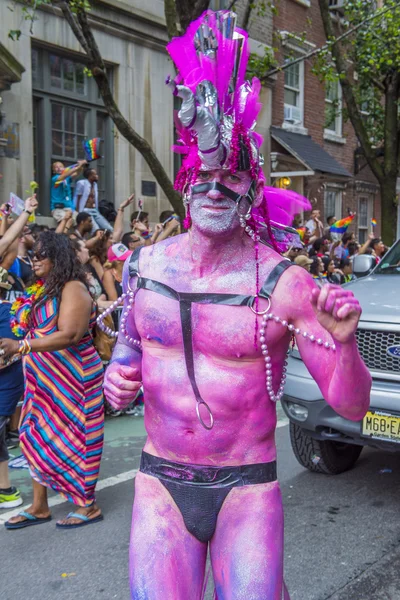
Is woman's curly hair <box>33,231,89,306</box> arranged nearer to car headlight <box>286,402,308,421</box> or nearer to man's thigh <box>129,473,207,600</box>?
car headlight <box>286,402,308,421</box>

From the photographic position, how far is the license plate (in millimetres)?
4445

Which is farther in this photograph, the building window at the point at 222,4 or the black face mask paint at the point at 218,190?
the building window at the point at 222,4

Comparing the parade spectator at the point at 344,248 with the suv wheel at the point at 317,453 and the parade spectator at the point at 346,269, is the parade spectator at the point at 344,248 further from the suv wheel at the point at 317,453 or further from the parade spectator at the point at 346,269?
the suv wheel at the point at 317,453

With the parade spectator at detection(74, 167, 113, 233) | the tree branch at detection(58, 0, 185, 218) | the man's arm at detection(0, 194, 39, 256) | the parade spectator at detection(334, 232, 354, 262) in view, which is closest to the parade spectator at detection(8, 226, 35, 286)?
the man's arm at detection(0, 194, 39, 256)

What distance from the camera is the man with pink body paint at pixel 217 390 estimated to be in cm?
210

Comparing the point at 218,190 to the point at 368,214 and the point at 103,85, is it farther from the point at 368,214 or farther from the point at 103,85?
the point at 368,214

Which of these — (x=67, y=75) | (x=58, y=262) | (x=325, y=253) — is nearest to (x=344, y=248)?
(x=325, y=253)

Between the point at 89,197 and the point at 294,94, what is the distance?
10.1m

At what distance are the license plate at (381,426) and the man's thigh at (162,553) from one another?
253cm

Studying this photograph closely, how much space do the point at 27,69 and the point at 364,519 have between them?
8864mm

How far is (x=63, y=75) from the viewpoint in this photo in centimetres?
1202

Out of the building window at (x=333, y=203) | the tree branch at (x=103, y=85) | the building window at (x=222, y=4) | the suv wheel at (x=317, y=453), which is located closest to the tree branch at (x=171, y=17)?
the tree branch at (x=103, y=85)

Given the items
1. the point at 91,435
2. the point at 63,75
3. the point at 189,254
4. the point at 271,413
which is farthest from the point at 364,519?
the point at 63,75

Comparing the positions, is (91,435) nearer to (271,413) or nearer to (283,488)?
(283,488)
